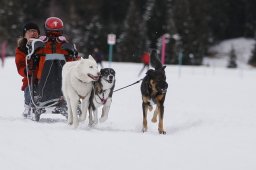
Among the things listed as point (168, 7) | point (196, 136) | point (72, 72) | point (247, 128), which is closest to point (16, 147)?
point (72, 72)

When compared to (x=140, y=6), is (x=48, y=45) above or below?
below

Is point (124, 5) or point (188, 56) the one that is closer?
point (188, 56)

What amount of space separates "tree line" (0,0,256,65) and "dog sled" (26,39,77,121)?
45546 mm

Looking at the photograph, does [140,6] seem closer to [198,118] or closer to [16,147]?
[198,118]

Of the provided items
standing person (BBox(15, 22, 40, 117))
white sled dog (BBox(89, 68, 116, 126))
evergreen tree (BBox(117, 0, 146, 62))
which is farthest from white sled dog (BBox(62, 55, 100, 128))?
evergreen tree (BBox(117, 0, 146, 62))

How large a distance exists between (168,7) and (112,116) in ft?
186

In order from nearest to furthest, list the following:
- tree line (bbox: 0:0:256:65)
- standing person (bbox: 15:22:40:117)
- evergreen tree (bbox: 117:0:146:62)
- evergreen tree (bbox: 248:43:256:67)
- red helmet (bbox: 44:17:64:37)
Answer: red helmet (bbox: 44:17:64:37) → standing person (bbox: 15:22:40:117) → evergreen tree (bbox: 117:0:146:62) → tree line (bbox: 0:0:256:65) → evergreen tree (bbox: 248:43:256:67)

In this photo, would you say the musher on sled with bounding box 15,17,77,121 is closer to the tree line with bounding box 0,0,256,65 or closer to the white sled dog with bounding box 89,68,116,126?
the white sled dog with bounding box 89,68,116,126

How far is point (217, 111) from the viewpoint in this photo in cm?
1176

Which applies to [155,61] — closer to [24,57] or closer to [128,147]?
[24,57]

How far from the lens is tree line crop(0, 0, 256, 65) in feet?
190

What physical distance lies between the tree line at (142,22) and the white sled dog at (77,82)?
151 ft

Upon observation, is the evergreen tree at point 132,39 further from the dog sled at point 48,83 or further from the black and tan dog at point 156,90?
the black and tan dog at point 156,90

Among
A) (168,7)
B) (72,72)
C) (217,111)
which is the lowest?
(217,111)
